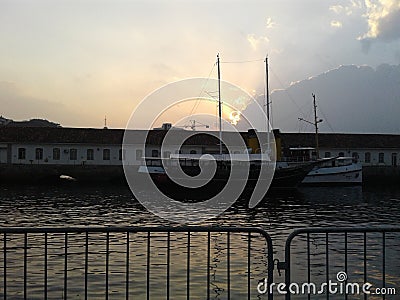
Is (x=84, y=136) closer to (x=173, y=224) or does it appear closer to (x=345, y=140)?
(x=345, y=140)

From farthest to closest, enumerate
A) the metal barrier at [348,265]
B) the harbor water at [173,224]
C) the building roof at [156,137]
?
1. the building roof at [156,137]
2. the harbor water at [173,224]
3. the metal barrier at [348,265]

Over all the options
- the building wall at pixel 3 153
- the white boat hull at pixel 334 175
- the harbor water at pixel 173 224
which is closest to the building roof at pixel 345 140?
the white boat hull at pixel 334 175

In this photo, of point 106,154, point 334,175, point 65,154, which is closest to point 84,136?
point 65,154

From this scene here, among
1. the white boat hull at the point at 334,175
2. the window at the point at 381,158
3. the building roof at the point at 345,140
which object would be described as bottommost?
the white boat hull at the point at 334,175

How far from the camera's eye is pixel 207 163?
5906 cm

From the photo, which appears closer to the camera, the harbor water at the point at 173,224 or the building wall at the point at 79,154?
the harbor water at the point at 173,224

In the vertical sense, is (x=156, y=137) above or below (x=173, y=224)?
above

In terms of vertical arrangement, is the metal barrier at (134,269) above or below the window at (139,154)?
below

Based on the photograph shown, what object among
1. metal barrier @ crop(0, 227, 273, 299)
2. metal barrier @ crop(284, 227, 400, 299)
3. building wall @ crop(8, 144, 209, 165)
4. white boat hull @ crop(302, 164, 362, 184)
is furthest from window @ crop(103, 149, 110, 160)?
metal barrier @ crop(284, 227, 400, 299)

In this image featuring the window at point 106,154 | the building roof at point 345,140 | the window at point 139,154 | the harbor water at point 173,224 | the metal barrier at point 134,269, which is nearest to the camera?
the metal barrier at point 134,269

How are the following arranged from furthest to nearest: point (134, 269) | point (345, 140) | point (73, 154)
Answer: point (345, 140) < point (73, 154) < point (134, 269)

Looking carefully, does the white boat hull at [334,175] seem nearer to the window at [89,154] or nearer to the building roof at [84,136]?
the building roof at [84,136]

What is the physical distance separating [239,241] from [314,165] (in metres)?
38.8

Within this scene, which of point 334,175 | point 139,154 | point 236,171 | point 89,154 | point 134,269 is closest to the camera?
point 134,269
